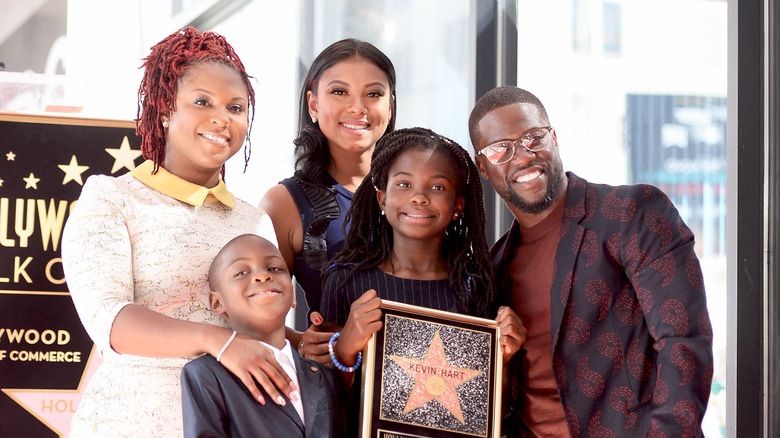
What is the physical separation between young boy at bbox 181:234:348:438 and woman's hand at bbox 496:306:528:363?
522mm

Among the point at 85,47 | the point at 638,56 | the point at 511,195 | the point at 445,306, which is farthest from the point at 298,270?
A: the point at 85,47

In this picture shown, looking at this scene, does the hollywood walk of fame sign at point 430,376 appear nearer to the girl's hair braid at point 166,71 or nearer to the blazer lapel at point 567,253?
the blazer lapel at point 567,253

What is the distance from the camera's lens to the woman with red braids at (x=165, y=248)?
2191 mm

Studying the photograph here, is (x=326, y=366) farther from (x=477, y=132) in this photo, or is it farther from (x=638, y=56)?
(x=638, y=56)

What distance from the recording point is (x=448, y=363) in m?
2.46

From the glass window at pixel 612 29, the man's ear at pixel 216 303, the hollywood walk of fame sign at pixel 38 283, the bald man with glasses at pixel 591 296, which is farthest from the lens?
the glass window at pixel 612 29

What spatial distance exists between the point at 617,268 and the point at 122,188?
1536 mm

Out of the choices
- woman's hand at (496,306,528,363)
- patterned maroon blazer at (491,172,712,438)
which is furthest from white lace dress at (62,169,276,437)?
patterned maroon blazer at (491,172,712,438)

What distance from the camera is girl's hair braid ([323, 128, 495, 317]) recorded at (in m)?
2.76

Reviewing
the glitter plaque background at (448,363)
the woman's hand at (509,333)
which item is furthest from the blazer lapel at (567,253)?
the glitter plaque background at (448,363)

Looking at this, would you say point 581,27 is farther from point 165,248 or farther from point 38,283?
point 38,283

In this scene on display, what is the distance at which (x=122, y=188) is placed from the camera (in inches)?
94.1

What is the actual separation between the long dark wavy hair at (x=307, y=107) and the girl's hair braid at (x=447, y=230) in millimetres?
390

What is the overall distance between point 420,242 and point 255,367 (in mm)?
819
